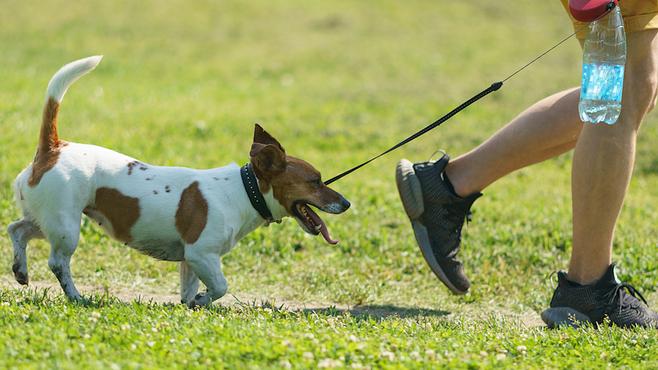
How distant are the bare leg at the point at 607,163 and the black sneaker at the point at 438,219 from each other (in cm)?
80

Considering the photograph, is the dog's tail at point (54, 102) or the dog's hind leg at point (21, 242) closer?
the dog's tail at point (54, 102)

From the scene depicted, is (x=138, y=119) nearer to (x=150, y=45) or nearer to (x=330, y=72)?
(x=330, y=72)

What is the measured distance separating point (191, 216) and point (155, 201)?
20 cm

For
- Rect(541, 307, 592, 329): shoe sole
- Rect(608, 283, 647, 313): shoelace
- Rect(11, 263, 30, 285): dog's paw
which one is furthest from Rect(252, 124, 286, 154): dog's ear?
Rect(608, 283, 647, 313): shoelace

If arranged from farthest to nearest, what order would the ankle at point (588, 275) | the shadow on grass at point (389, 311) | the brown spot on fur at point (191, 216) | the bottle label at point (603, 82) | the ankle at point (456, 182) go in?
the ankle at point (456, 182) < the shadow on grass at point (389, 311) < the ankle at point (588, 275) < the bottle label at point (603, 82) < the brown spot on fur at point (191, 216)

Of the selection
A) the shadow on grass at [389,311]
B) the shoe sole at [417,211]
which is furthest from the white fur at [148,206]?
the shoe sole at [417,211]

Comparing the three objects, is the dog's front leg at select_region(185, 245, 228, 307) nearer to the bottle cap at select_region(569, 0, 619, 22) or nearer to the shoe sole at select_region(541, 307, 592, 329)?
the shoe sole at select_region(541, 307, 592, 329)

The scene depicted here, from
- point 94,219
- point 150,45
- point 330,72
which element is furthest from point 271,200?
point 150,45

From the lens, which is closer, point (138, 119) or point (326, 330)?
point (326, 330)

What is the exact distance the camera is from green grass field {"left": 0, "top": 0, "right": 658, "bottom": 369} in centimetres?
381

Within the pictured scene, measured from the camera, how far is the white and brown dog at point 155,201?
4.52 m

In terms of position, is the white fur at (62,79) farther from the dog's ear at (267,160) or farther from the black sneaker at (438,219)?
the black sneaker at (438,219)

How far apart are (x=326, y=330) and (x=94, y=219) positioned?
4.81ft

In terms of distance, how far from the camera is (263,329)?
3.89 metres
